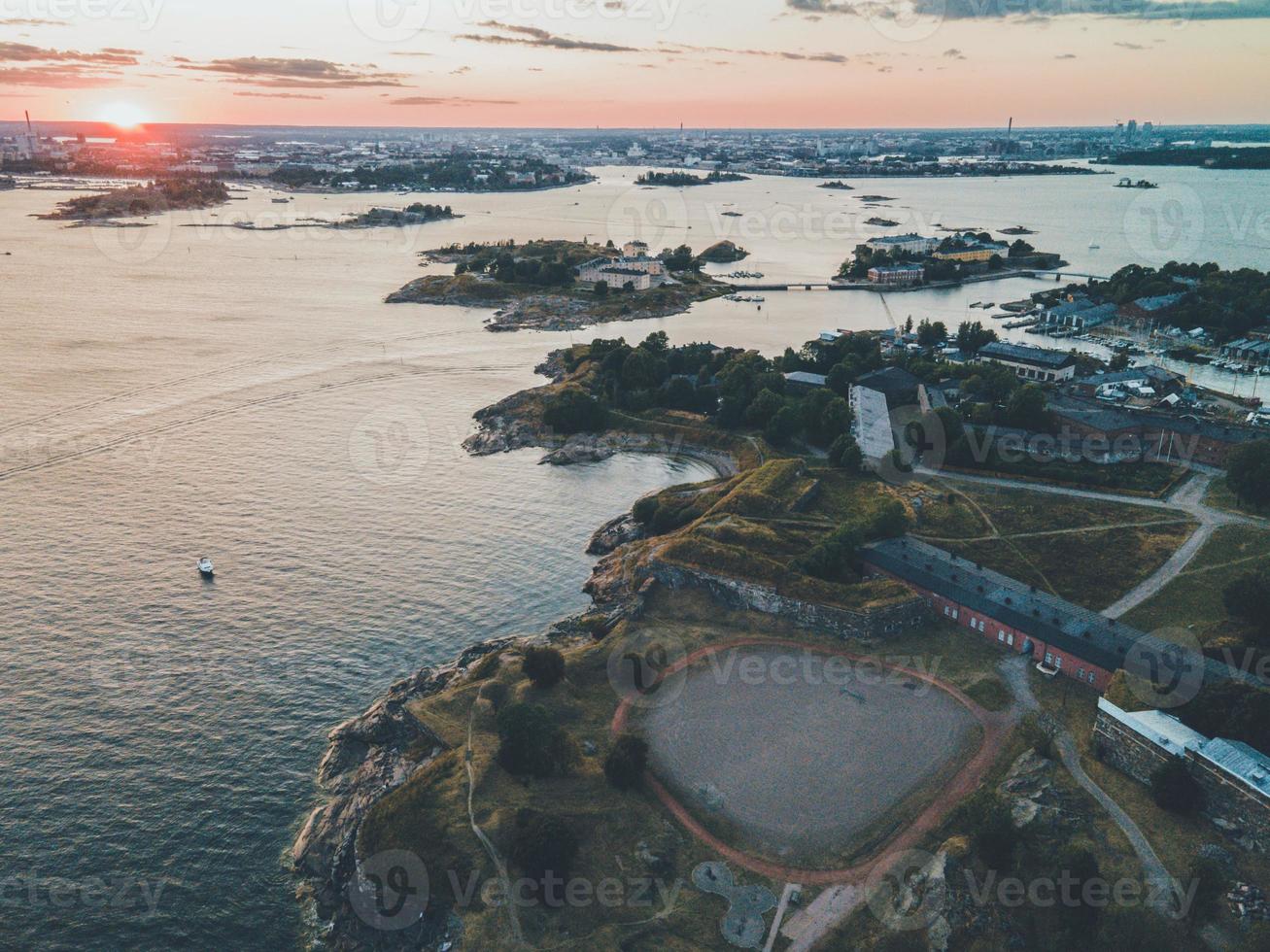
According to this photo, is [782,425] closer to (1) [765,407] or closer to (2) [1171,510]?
(1) [765,407]

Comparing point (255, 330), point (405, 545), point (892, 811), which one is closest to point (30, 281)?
point (255, 330)

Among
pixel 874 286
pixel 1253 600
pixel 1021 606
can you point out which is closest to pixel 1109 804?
pixel 1021 606

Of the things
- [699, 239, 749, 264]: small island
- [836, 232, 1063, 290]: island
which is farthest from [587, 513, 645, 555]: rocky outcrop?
[699, 239, 749, 264]: small island

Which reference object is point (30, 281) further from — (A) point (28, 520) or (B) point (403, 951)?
(B) point (403, 951)

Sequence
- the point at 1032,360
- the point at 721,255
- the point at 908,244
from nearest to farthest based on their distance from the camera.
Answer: the point at 1032,360 < the point at 908,244 < the point at 721,255

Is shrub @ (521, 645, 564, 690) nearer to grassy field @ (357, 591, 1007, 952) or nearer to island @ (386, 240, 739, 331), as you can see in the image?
grassy field @ (357, 591, 1007, 952)

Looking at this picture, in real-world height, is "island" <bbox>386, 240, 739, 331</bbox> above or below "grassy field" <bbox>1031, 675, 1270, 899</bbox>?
above

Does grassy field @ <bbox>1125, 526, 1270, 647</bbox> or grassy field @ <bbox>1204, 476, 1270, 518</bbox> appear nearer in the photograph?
grassy field @ <bbox>1125, 526, 1270, 647</bbox>
